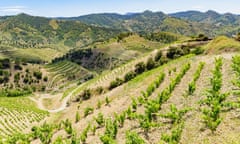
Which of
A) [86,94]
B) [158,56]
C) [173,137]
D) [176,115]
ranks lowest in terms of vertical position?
[86,94]

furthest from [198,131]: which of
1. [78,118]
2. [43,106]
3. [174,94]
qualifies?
[43,106]

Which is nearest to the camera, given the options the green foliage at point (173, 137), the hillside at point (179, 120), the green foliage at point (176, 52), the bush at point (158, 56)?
the green foliage at point (173, 137)

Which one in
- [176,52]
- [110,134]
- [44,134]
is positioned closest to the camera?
[110,134]

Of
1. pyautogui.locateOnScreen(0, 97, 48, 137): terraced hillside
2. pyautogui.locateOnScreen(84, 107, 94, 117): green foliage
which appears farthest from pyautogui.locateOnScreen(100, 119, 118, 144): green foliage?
pyautogui.locateOnScreen(0, 97, 48, 137): terraced hillside

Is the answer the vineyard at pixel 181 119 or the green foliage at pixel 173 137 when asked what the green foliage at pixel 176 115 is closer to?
the vineyard at pixel 181 119

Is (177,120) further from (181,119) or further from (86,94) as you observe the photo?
(86,94)

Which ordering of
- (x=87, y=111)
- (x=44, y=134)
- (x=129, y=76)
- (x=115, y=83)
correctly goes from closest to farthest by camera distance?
(x=44, y=134) < (x=87, y=111) < (x=115, y=83) < (x=129, y=76)

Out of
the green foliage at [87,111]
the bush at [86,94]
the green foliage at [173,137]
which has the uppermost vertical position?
the green foliage at [173,137]

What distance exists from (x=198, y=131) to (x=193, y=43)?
99009 millimetres

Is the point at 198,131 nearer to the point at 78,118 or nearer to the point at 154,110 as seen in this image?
the point at 154,110

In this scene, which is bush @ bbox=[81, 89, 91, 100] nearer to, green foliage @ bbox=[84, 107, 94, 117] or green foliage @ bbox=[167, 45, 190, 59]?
green foliage @ bbox=[167, 45, 190, 59]

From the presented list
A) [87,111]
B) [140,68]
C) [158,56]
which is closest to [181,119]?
[87,111]

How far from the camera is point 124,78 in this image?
109m

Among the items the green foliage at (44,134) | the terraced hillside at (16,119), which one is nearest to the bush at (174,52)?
the terraced hillside at (16,119)
